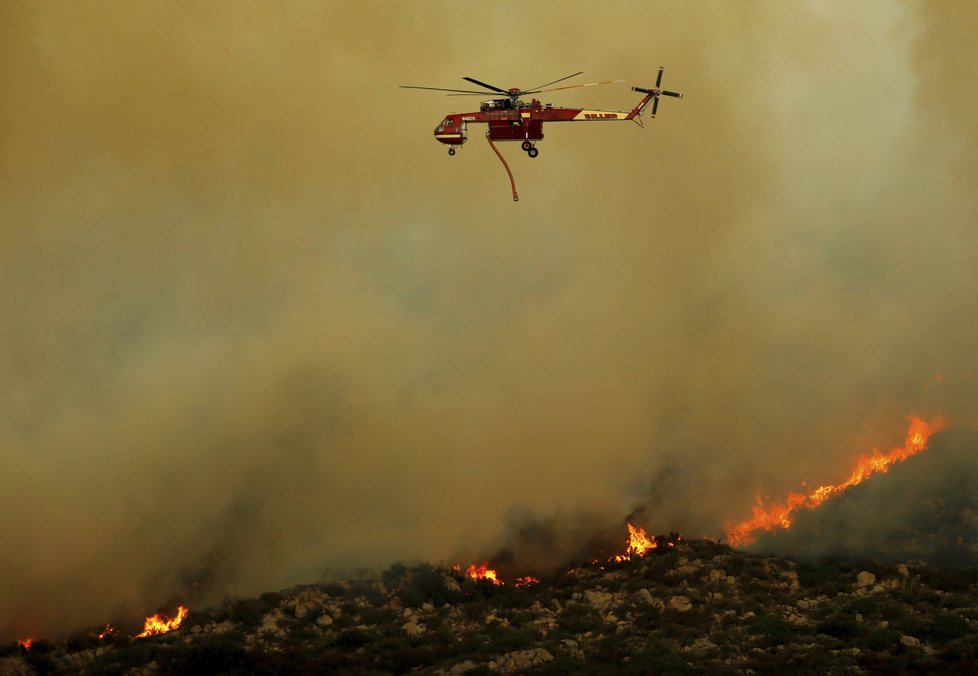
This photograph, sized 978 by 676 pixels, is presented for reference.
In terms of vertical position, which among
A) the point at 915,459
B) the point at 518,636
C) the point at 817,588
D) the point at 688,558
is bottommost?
the point at 518,636

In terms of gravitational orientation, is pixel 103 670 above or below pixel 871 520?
below

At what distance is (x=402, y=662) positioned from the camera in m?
54.8

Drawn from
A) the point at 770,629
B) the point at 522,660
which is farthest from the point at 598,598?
the point at 522,660

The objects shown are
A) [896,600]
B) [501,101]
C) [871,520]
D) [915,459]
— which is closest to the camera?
[501,101]

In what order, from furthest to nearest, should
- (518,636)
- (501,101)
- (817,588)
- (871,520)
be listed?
1. (871,520)
2. (817,588)
3. (518,636)
4. (501,101)

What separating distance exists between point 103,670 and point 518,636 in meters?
23.8

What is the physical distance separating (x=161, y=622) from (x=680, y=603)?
39239 mm

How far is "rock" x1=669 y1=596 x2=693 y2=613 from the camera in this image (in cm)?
6228

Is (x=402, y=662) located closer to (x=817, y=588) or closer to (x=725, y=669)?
(x=725, y=669)

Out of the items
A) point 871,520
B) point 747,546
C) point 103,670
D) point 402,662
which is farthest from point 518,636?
point 871,520

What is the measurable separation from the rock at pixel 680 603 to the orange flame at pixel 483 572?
17484mm

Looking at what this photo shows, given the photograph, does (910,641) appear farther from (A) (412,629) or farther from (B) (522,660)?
(A) (412,629)

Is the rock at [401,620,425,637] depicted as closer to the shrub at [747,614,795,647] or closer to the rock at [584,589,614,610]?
the rock at [584,589,614,610]

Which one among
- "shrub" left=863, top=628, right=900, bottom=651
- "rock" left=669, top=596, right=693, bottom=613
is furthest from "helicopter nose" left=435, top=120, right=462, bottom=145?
"shrub" left=863, top=628, right=900, bottom=651
